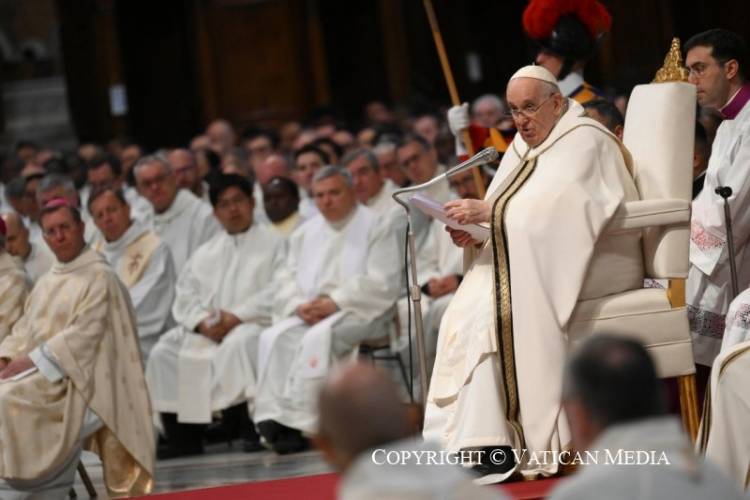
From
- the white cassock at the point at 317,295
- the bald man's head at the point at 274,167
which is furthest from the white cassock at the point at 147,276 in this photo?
the bald man's head at the point at 274,167

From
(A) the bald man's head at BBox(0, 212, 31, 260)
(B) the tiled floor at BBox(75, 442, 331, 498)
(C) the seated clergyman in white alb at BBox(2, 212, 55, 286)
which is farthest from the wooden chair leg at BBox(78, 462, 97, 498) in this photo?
(A) the bald man's head at BBox(0, 212, 31, 260)

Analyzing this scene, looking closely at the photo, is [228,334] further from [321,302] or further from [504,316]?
[504,316]

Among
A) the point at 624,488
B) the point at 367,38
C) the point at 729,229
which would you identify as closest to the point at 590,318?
the point at 729,229

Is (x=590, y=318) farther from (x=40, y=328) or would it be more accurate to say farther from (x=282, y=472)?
(x=40, y=328)

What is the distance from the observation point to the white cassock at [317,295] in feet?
28.8

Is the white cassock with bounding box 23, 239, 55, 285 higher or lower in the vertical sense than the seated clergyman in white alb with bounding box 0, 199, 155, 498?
higher

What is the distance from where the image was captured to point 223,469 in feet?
27.0

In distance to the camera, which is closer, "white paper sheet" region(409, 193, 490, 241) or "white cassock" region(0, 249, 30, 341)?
"white paper sheet" region(409, 193, 490, 241)

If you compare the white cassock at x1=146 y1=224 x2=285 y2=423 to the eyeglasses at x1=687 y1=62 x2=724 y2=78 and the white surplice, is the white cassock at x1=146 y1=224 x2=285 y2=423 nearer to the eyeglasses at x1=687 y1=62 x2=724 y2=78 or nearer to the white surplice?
the eyeglasses at x1=687 y1=62 x2=724 y2=78

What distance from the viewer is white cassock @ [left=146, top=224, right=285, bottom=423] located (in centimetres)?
930

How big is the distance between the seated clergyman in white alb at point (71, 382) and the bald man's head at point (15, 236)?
208cm

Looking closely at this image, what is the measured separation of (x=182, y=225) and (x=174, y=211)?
116 millimetres

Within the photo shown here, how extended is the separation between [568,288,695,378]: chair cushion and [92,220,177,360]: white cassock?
4343 mm

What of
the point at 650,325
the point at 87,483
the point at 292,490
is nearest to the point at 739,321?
the point at 650,325
